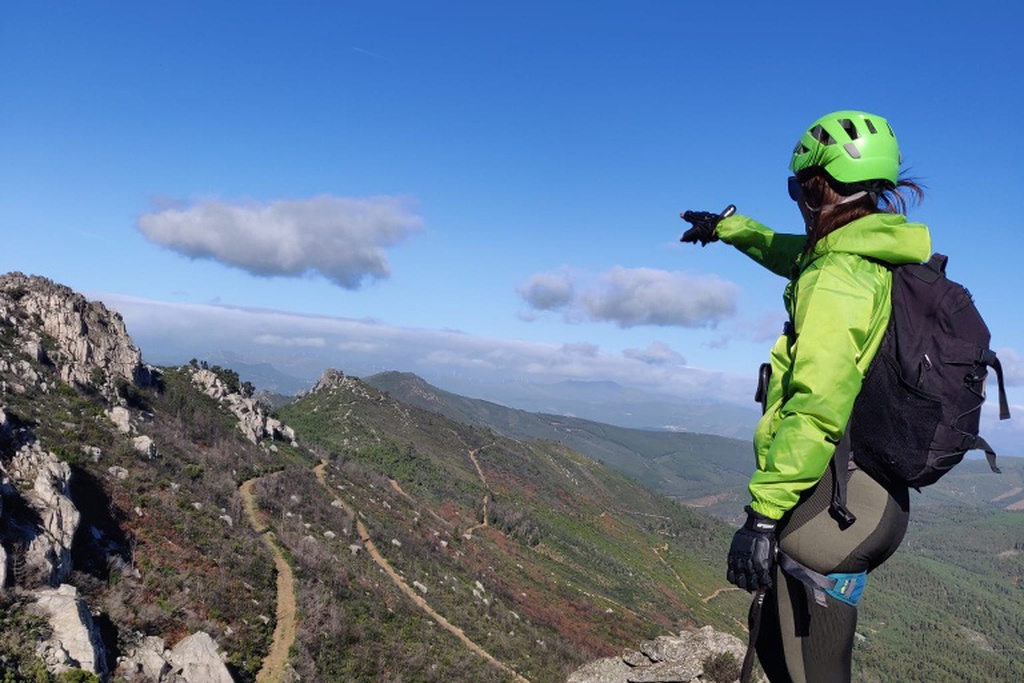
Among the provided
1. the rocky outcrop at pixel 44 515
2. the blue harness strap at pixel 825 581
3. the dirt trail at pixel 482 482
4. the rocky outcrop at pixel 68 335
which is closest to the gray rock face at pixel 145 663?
the rocky outcrop at pixel 44 515

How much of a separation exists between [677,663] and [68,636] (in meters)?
15.2

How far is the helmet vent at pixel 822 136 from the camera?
411 centimetres

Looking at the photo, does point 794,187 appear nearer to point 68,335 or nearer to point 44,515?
point 44,515

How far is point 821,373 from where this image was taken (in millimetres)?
3357

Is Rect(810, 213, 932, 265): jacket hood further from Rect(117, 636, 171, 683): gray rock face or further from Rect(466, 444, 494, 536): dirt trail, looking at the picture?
Rect(466, 444, 494, 536): dirt trail

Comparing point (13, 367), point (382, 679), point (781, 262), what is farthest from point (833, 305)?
point (13, 367)

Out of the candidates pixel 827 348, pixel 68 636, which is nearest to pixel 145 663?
pixel 68 636

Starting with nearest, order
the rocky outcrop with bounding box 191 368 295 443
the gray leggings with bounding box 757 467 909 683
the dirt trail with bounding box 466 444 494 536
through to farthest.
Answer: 1. the gray leggings with bounding box 757 467 909 683
2. the rocky outcrop with bounding box 191 368 295 443
3. the dirt trail with bounding box 466 444 494 536

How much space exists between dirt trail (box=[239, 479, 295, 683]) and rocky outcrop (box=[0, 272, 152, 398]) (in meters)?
15.7

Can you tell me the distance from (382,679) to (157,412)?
3610 cm

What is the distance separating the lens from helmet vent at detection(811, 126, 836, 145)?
4113 millimetres

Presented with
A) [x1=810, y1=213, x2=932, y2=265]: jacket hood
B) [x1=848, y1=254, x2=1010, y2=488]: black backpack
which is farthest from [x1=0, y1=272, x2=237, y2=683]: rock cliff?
[x1=810, y1=213, x2=932, y2=265]: jacket hood

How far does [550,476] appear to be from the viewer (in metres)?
165

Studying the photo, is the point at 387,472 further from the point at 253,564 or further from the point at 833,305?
the point at 833,305
